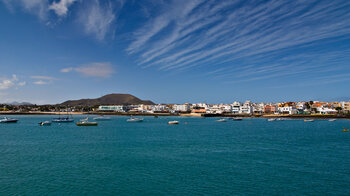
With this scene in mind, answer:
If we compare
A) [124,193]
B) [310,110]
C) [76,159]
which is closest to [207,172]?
[124,193]

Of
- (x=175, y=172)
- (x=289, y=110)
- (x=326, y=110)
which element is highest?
(x=289, y=110)

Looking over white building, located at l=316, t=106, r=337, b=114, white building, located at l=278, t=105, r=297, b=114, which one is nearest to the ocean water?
white building, located at l=316, t=106, r=337, b=114

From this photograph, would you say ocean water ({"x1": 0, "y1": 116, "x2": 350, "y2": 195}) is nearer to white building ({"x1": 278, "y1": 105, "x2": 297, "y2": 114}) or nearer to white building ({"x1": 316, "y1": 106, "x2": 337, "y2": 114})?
white building ({"x1": 316, "y1": 106, "x2": 337, "y2": 114})

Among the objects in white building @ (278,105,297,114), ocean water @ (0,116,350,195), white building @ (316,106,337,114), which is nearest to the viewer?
ocean water @ (0,116,350,195)

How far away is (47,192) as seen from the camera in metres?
15.8

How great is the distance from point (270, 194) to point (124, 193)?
9522mm

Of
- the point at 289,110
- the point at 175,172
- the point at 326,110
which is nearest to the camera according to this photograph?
the point at 175,172

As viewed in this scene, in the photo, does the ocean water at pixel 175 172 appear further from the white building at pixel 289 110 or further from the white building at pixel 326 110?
the white building at pixel 289 110

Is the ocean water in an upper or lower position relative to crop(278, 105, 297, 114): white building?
lower

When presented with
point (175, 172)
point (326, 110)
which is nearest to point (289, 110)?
point (326, 110)

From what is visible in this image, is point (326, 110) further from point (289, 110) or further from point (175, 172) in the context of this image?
point (175, 172)

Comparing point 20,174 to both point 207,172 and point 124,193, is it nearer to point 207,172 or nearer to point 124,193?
point 124,193

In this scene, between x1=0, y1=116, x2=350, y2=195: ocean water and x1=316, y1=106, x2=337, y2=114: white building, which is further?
x1=316, y1=106, x2=337, y2=114: white building

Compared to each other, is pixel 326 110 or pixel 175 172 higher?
pixel 326 110
